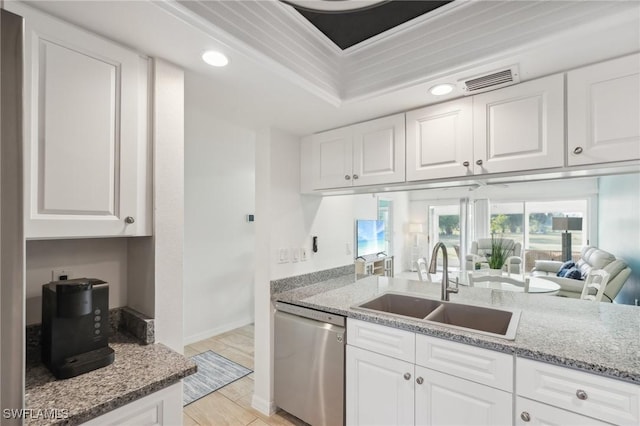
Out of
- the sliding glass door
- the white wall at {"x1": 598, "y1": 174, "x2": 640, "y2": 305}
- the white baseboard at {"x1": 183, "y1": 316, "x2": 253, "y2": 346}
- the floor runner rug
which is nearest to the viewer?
the floor runner rug

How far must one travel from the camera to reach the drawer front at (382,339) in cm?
157

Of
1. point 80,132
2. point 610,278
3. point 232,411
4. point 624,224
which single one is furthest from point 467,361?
point 624,224

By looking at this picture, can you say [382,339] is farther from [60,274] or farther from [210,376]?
[210,376]

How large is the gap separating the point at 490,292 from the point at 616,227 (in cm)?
447

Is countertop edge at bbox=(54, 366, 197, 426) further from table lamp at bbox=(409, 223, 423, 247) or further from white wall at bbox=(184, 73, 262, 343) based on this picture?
table lamp at bbox=(409, 223, 423, 247)

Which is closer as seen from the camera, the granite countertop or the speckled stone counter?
the speckled stone counter

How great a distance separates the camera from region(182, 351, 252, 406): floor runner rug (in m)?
2.51

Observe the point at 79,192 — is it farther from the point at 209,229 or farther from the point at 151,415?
the point at 209,229

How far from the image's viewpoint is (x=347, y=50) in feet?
5.99

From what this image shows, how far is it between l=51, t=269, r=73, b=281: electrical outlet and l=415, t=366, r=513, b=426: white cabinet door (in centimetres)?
176

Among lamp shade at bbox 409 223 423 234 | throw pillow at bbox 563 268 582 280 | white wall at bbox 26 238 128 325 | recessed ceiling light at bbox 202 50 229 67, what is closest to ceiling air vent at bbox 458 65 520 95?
recessed ceiling light at bbox 202 50 229 67

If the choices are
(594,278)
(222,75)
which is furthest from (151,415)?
(594,278)

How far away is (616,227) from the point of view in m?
4.78

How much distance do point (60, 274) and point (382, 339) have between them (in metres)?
1.63
